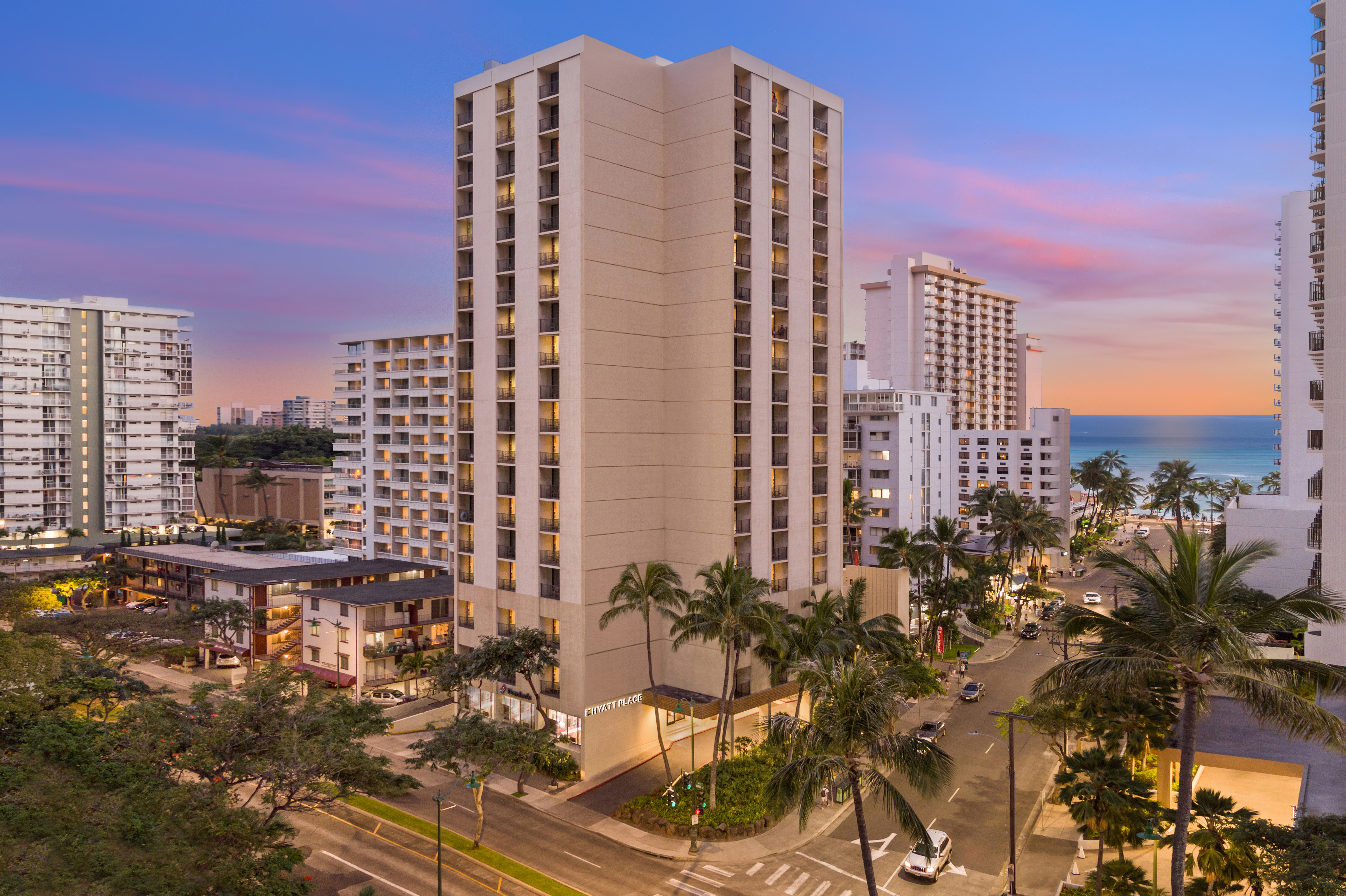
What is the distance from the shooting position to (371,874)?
135ft

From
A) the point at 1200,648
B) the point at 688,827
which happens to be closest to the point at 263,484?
the point at 688,827

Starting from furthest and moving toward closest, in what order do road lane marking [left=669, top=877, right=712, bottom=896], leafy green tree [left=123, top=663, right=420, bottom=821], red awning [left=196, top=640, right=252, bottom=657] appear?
1. red awning [left=196, top=640, right=252, bottom=657]
2. road lane marking [left=669, top=877, right=712, bottom=896]
3. leafy green tree [left=123, top=663, right=420, bottom=821]

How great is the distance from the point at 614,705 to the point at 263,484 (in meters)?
129

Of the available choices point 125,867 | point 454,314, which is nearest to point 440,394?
point 454,314

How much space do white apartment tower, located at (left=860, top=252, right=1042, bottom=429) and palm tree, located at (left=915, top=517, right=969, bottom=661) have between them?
9071 cm

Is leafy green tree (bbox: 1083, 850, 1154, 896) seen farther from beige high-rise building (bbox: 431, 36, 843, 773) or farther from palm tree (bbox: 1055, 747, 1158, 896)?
beige high-rise building (bbox: 431, 36, 843, 773)

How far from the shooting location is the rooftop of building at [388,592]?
7612 cm

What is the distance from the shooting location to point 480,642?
198ft

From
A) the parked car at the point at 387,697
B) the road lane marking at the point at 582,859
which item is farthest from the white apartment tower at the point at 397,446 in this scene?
the road lane marking at the point at 582,859

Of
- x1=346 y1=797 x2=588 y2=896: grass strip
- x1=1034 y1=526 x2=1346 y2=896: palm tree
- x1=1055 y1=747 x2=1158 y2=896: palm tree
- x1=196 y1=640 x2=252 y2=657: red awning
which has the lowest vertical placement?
x1=346 y1=797 x2=588 y2=896: grass strip

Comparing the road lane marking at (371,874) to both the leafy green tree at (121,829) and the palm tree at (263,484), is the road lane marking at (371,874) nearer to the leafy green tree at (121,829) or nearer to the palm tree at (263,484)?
the leafy green tree at (121,829)

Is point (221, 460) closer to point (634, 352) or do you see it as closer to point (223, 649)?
point (223, 649)

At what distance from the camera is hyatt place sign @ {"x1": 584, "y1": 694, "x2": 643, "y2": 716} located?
5362 centimetres

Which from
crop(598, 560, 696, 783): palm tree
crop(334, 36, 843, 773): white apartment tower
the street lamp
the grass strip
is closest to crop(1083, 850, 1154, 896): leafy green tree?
the street lamp
